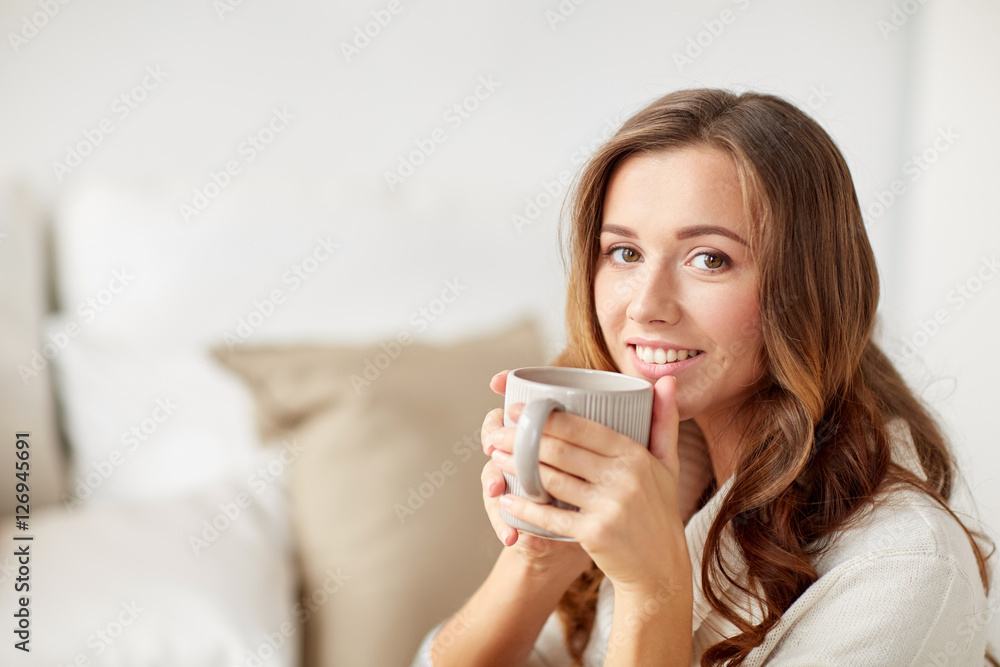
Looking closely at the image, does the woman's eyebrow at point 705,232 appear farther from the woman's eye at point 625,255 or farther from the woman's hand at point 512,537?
the woman's hand at point 512,537

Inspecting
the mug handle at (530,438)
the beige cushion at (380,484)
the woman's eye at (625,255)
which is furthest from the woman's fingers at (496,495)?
the beige cushion at (380,484)

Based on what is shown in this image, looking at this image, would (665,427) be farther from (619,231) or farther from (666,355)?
(619,231)

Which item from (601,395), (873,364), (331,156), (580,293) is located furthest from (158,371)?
(873,364)

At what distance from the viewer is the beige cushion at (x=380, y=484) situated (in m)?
1.14

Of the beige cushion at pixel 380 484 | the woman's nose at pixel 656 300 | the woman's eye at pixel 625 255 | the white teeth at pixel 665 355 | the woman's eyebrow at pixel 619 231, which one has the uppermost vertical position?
the woman's eyebrow at pixel 619 231

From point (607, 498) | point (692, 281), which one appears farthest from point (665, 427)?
point (692, 281)

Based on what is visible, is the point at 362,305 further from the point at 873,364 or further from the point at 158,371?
the point at 873,364

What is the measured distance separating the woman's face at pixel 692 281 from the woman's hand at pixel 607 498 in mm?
209

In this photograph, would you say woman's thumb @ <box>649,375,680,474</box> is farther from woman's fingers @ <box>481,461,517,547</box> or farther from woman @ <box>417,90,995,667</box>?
woman's fingers @ <box>481,461,517,547</box>

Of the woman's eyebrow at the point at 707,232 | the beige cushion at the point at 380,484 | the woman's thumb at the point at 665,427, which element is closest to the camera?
the woman's thumb at the point at 665,427

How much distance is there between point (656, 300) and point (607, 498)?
0.29 metres

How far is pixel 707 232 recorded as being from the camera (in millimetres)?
811

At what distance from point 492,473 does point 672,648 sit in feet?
0.86

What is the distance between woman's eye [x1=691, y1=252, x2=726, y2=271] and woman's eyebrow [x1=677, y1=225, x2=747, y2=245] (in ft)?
0.10
